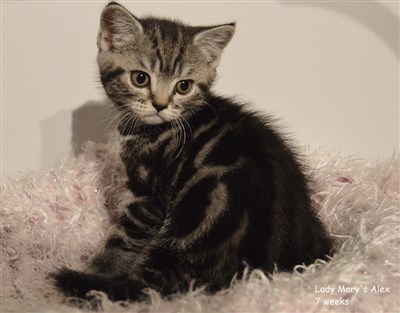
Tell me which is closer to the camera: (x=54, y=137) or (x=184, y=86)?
(x=184, y=86)

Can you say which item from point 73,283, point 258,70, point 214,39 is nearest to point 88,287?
point 73,283

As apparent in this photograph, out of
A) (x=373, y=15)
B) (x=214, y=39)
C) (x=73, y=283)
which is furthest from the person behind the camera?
(x=373, y=15)

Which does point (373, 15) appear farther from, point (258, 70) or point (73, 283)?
point (73, 283)

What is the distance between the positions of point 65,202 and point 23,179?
215 millimetres

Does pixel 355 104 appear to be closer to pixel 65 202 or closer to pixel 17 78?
pixel 65 202

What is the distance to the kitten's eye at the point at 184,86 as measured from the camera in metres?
1.26

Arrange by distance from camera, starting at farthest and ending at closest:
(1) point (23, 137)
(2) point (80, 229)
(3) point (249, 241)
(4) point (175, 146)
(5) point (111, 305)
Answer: (1) point (23, 137), (2) point (80, 229), (4) point (175, 146), (3) point (249, 241), (5) point (111, 305)

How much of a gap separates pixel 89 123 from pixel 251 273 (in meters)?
1.07

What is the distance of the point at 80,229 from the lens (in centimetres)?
155

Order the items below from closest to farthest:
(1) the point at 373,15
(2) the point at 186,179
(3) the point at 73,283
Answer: (3) the point at 73,283 < (2) the point at 186,179 < (1) the point at 373,15

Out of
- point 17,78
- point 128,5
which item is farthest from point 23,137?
point 128,5

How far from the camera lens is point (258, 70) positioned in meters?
1.86

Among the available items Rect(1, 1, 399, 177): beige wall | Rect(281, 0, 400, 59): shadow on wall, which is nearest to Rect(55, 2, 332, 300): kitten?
Rect(1, 1, 399, 177): beige wall

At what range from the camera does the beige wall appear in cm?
177
